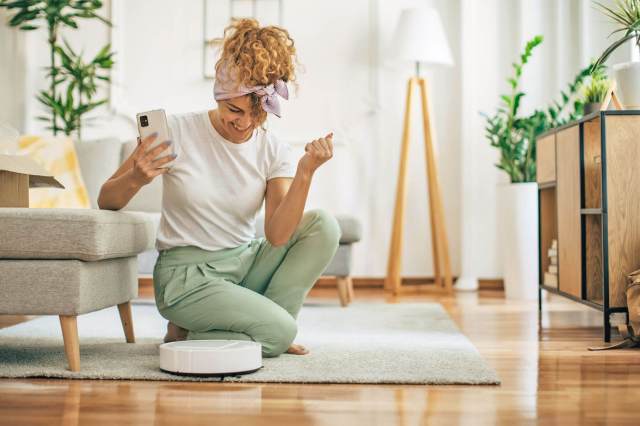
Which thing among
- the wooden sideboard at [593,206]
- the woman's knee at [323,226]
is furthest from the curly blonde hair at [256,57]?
the wooden sideboard at [593,206]

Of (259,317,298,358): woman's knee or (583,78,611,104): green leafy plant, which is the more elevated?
(583,78,611,104): green leafy plant

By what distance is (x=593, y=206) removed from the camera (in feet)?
9.11

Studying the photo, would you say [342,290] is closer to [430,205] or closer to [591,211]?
[430,205]

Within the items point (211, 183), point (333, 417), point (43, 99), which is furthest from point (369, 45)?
point (333, 417)

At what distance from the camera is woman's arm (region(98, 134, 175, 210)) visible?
6.39 ft

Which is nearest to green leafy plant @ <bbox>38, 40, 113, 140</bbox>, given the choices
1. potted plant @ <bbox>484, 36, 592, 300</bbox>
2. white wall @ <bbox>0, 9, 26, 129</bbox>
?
white wall @ <bbox>0, 9, 26, 129</bbox>

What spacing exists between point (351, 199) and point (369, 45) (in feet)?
2.96

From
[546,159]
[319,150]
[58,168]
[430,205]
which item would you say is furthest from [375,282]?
[319,150]

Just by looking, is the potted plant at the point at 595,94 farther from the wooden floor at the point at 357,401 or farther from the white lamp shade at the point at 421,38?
the white lamp shade at the point at 421,38

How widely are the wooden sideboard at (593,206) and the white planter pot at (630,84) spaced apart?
0.13m

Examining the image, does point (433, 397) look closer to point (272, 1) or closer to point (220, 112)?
point (220, 112)

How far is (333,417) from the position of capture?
1524mm

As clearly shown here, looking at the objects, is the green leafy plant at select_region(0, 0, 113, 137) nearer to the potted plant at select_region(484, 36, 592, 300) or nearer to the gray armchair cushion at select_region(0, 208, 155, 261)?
the potted plant at select_region(484, 36, 592, 300)

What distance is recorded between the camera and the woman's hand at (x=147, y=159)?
6.38ft
